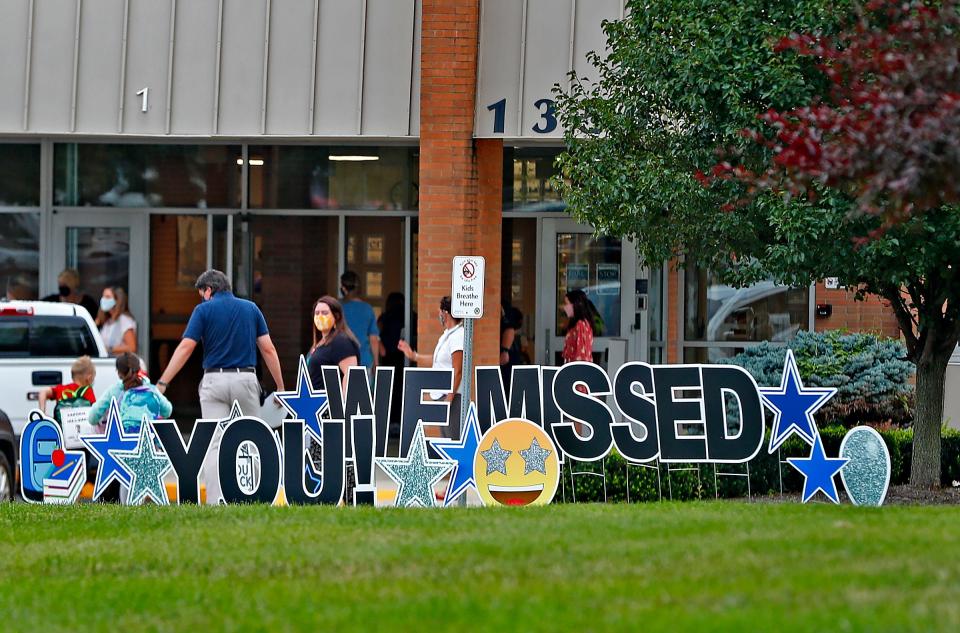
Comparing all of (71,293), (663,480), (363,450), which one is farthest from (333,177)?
(663,480)

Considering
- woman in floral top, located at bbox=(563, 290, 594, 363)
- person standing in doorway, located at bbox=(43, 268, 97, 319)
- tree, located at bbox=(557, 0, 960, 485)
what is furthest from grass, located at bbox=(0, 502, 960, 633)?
person standing in doorway, located at bbox=(43, 268, 97, 319)

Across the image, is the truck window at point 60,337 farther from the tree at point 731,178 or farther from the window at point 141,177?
the tree at point 731,178

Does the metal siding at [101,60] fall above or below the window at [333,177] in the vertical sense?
above

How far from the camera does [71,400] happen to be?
1201 centimetres

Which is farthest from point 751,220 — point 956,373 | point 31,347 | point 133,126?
point 133,126

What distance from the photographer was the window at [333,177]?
55.2 ft

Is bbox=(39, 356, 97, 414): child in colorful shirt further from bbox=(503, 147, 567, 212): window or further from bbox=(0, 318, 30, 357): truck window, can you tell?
bbox=(503, 147, 567, 212): window

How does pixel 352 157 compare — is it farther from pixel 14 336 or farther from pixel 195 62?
pixel 14 336

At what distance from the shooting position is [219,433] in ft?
35.8

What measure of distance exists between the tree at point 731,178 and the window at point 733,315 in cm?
466

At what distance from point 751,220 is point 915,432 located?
2338 millimetres

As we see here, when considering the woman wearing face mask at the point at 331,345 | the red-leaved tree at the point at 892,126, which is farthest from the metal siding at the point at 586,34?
the red-leaved tree at the point at 892,126

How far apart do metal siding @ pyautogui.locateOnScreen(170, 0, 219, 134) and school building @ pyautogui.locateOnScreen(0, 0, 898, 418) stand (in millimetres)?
19

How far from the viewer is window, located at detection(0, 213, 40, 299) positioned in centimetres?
1706
